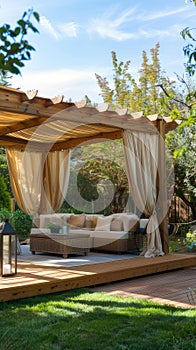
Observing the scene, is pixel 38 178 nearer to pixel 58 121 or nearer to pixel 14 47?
pixel 58 121

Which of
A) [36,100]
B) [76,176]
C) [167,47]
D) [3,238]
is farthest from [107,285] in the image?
[167,47]

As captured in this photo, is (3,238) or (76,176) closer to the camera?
(3,238)

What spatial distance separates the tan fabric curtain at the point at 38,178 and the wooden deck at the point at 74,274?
8.40ft

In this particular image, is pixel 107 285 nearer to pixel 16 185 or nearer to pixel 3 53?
pixel 16 185

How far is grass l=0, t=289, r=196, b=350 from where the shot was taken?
139 inches

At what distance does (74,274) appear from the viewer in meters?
5.99

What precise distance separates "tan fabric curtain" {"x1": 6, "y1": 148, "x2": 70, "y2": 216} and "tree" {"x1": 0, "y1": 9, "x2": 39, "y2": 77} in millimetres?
8546

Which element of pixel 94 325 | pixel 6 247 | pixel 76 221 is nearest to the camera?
pixel 94 325

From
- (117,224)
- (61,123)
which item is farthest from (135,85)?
(61,123)

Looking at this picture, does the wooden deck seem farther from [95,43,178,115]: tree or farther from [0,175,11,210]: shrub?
[95,43,178,115]: tree

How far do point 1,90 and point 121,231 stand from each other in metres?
4.19

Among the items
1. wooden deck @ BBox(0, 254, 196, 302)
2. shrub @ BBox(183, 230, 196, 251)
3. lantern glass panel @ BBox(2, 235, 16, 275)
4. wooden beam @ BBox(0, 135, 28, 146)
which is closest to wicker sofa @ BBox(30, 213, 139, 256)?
wooden deck @ BBox(0, 254, 196, 302)

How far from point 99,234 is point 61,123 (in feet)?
8.46

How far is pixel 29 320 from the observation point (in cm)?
425
